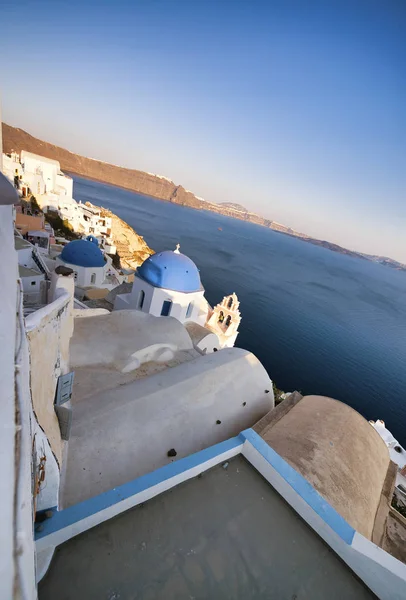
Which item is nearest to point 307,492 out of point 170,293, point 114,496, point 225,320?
point 114,496

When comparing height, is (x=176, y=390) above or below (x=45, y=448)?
below

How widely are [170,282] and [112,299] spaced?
4.61m

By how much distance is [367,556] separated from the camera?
3.35m

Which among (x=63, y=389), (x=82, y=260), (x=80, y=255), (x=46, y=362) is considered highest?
(x=46, y=362)

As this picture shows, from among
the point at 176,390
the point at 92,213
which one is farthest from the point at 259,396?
the point at 92,213

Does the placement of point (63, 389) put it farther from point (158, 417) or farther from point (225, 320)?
point (225, 320)

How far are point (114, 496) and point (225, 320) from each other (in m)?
17.2

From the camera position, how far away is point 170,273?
49.8 ft

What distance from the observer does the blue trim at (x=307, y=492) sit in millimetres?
3631

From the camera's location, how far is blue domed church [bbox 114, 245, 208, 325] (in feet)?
49.5

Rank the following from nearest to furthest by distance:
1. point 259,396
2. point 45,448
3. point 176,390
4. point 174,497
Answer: point 45,448
point 174,497
point 176,390
point 259,396

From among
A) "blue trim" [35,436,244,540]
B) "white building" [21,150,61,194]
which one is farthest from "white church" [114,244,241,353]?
"white building" [21,150,61,194]

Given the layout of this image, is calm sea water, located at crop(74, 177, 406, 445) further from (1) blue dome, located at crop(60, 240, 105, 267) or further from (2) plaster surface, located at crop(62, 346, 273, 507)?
(2) plaster surface, located at crop(62, 346, 273, 507)

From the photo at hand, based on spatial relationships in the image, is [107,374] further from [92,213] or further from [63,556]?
[92,213]
